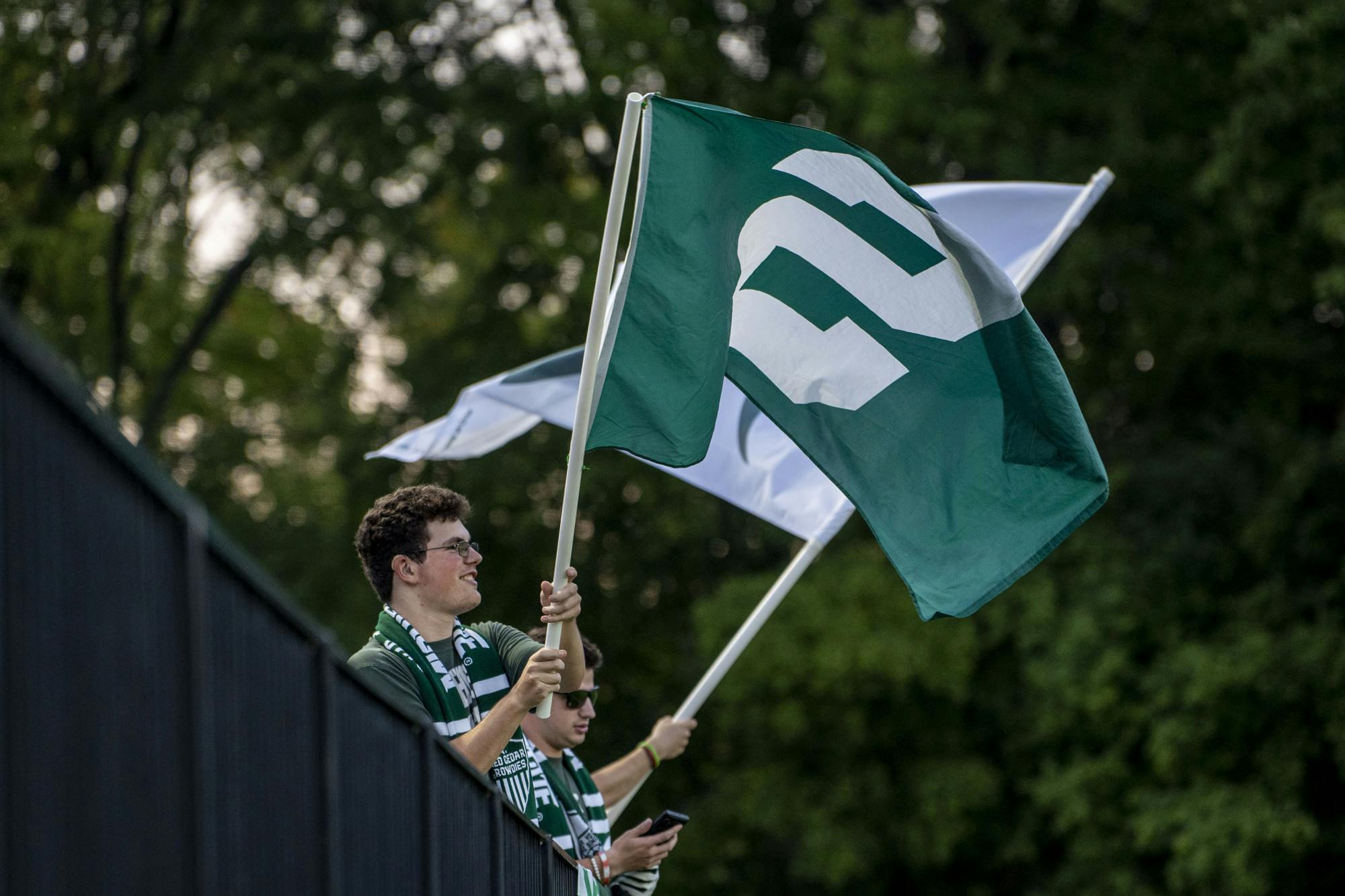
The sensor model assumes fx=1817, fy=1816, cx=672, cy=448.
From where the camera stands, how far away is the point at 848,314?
5.43m

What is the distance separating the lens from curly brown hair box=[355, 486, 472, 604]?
14.6 feet

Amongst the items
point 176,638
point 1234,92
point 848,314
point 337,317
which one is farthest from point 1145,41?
point 176,638

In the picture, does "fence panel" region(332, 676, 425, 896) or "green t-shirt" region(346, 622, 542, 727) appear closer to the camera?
"fence panel" region(332, 676, 425, 896)

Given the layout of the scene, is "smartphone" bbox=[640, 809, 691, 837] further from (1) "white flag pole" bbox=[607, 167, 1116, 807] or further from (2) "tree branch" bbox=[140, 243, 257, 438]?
(2) "tree branch" bbox=[140, 243, 257, 438]

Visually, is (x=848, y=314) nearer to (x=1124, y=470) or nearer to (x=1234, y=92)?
(x=1124, y=470)

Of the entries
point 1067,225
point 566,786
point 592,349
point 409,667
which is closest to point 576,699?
point 566,786

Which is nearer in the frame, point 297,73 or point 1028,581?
point 1028,581

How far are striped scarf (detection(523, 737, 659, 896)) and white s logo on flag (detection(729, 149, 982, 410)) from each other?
1286 millimetres

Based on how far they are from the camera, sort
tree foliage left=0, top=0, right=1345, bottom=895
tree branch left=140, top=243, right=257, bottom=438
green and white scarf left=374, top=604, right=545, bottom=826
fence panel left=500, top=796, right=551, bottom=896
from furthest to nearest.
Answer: tree branch left=140, top=243, right=257, bottom=438
tree foliage left=0, top=0, right=1345, bottom=895
green and white scarf left=374, top=604, right=545, bottom=826
fence panel left=500, top=796, right=551, bottom=896

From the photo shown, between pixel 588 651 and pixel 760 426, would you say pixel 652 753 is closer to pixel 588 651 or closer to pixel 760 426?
pixel 588 651

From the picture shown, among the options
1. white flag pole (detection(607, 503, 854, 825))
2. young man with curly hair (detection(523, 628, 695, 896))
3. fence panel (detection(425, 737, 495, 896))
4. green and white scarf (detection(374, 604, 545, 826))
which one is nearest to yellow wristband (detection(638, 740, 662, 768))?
white flag pole (detection(607, 503, 854, 825))

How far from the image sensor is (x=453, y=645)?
4.47m

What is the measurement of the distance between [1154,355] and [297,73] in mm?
8736

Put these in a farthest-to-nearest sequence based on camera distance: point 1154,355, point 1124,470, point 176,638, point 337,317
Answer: point 337,317
point 1154,355
point 1124,470
point 176,638
